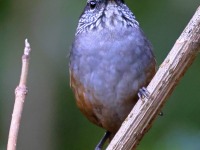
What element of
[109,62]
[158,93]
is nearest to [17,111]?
[158,93]

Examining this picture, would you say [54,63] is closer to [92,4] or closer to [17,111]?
[92,4]

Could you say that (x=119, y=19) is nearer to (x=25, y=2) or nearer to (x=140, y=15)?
(x=140, y=15)

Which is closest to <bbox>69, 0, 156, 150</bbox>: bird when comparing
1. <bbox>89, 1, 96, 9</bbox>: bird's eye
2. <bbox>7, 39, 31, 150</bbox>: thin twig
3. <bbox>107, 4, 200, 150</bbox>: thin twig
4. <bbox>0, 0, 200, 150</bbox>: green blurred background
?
<bbox>89, 1, 96, 9</bbox>: bird's eye

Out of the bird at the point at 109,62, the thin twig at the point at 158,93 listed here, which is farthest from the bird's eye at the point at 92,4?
the thin twig at the point at 158,93

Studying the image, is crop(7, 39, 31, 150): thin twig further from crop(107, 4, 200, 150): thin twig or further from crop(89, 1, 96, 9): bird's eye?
crop(89, 1, 96, 9): bird's eye

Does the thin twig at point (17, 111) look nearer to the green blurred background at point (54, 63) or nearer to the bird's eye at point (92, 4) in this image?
the bird's eye at point (92, 4)
